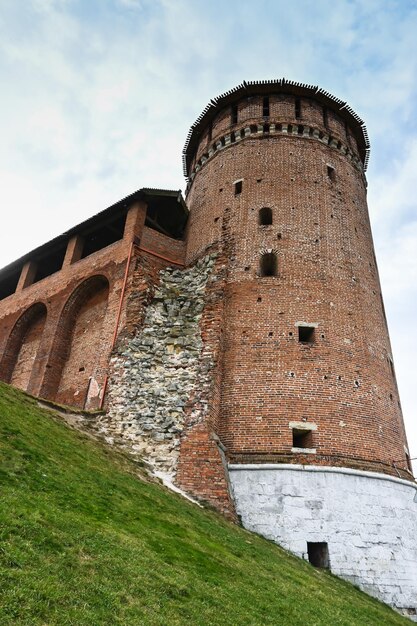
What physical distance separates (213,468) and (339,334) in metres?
6.09

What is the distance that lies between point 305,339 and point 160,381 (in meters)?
4.78

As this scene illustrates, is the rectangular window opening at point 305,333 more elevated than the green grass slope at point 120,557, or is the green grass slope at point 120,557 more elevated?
the rectangular window opening at point 305,333

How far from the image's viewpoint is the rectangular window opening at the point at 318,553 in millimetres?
12657

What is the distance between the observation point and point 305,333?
54.0 feet

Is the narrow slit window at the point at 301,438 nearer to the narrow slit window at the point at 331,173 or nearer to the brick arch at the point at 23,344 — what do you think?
the narrow slit window at the point at 331,173

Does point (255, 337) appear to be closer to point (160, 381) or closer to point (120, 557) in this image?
point (160, 381)

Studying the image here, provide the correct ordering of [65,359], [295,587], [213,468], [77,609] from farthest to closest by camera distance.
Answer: [65,359] → [213,468] → [295,587] → [77,609]

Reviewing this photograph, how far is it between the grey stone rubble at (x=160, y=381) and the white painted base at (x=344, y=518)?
207 cm

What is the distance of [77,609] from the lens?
16.4 ft

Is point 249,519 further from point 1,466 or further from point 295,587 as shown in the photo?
point 1,466

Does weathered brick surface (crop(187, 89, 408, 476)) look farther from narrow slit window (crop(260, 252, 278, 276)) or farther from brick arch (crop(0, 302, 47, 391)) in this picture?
brick arch (crop(0, 302, 47, 391))

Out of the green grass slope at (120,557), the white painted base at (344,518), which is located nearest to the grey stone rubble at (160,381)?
the green grass slope at (120,557)

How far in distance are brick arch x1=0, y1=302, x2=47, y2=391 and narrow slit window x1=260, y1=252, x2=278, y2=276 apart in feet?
32.8

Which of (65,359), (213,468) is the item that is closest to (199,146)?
(65,359)
